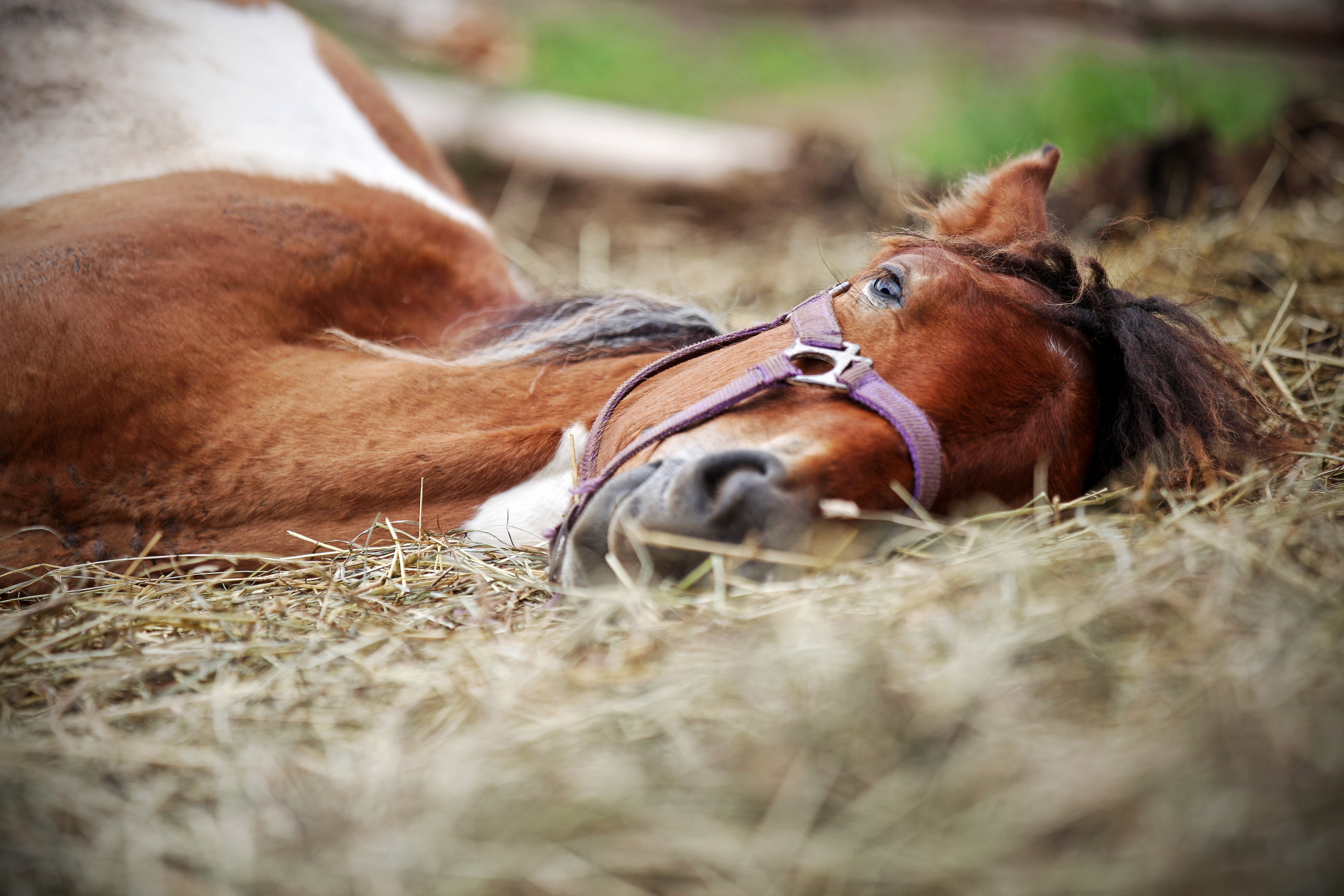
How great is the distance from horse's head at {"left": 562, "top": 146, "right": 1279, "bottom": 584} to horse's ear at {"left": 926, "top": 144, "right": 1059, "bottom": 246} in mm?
20

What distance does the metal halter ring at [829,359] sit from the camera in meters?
1.53

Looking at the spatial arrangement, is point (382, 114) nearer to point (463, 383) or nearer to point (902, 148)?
point (463, 383)

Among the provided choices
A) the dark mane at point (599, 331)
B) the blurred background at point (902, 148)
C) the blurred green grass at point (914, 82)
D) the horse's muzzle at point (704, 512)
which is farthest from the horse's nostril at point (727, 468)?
the blurred green grass at point (914, 82)

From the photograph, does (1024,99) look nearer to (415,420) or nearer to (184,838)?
(415,420)

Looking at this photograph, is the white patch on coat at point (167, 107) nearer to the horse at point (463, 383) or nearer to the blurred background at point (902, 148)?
the horse at point (463, 383)

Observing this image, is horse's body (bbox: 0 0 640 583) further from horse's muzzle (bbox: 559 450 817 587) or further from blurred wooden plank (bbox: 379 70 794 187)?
blurred wooden plank (bbox: 379 70 794 187)

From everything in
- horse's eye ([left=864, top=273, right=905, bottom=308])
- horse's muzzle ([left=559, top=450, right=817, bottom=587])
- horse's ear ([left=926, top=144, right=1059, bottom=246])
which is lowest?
horse's muzzle ([left=559, top=450, right=817, bottom=587])

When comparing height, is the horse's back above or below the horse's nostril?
above

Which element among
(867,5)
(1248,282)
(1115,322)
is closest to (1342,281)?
(1248,282)

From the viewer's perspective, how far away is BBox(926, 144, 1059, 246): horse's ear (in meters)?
1.90

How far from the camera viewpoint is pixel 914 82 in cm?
948

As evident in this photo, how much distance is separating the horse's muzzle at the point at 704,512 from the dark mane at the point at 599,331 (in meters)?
0.70

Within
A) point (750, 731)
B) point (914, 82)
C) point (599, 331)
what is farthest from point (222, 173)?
point (914, 82)

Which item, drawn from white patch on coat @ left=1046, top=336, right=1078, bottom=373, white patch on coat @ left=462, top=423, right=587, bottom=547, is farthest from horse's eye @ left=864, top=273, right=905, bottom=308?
white patch on coat @ left=462, top=423, right=587, bottom=547
